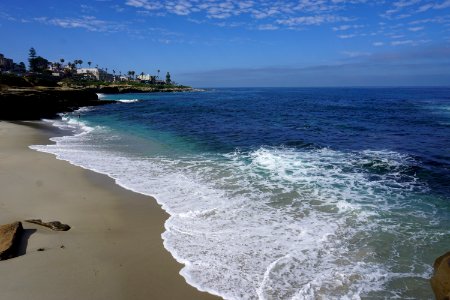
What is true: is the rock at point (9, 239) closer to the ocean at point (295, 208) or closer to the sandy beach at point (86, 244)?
the sandy beach at point (86, 244)

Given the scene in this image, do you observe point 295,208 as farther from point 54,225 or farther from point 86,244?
point 54,225

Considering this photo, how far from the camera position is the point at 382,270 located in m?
7.20

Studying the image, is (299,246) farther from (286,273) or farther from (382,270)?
(382,270)

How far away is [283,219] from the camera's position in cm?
988

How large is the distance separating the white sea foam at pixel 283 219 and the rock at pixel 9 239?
353 centimetres

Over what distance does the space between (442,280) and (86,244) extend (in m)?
7.70

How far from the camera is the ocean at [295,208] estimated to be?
6.94 m

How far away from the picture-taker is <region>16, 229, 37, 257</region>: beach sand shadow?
7.76m

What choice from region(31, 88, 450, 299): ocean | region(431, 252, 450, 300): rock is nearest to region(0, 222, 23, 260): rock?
region(31, 88, 450, 299): ocean

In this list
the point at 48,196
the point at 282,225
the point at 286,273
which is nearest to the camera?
Answer: the point at 286,273

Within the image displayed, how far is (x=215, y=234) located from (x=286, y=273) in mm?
2401

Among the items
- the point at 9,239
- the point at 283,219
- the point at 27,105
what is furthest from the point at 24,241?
the point at 27,105

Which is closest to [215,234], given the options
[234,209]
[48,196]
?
[234,209]

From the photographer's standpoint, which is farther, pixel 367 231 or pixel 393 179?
pixel 393 179
